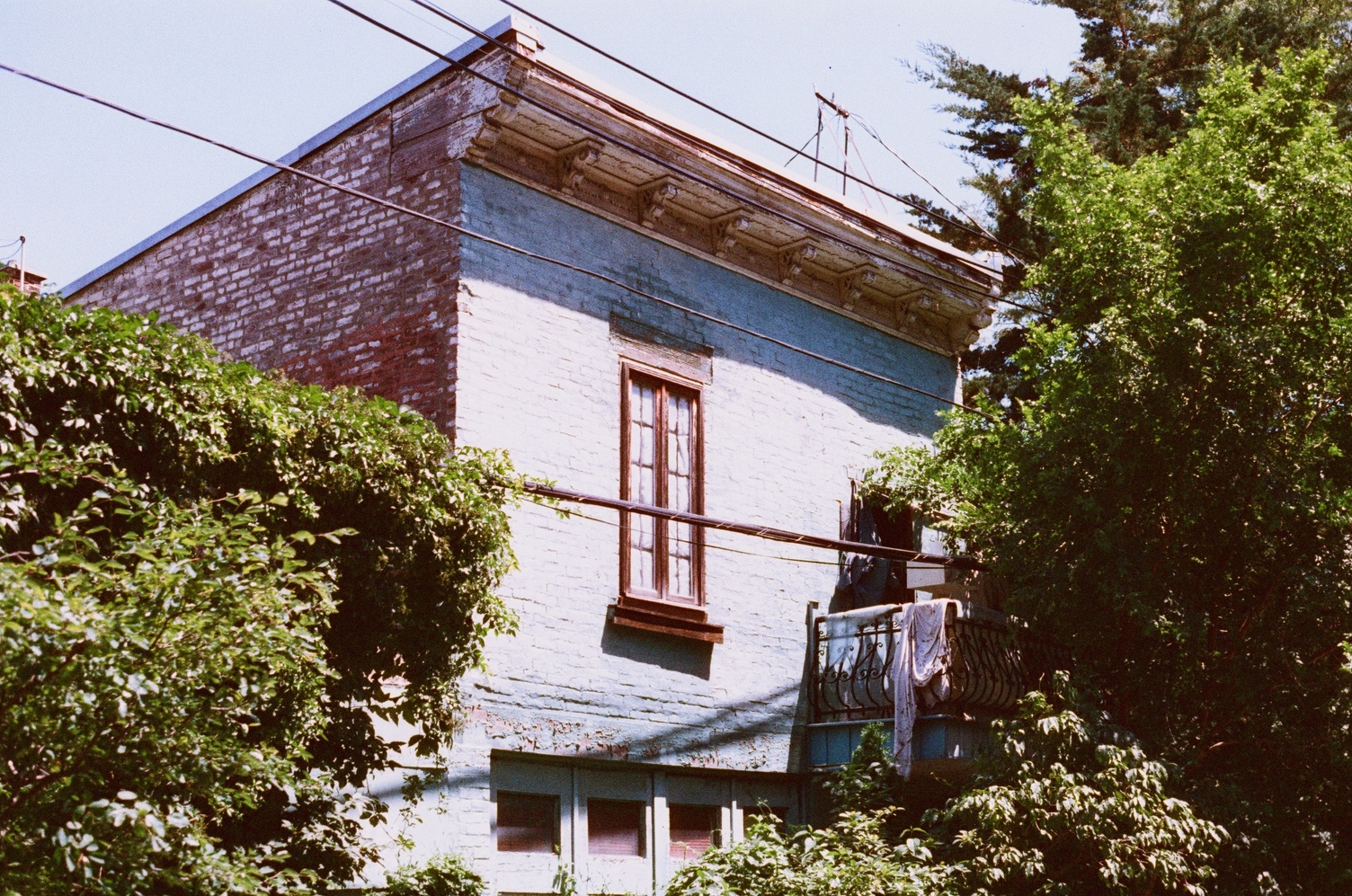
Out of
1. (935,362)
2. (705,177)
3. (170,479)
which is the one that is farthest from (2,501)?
(935,362)

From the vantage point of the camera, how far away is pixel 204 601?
6512mm

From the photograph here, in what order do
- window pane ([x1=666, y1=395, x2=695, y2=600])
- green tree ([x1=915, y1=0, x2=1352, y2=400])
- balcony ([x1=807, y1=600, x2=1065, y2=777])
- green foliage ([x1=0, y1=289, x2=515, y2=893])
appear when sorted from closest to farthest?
green foliage ([x1=0, y1=289, x2=515, y2=893]) < balcony ([x1=807, y1=600, x2=1065, y2=777]) < window pane ([x1=666, y1=395, x2=695, y2=600]) < green tree ([x1=915, y1=0, x2=1352, y2=400])

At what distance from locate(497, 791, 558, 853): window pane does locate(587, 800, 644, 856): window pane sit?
0.42 meters

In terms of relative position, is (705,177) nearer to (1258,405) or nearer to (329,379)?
(329,379)

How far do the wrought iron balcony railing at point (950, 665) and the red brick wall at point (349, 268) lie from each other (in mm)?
4792

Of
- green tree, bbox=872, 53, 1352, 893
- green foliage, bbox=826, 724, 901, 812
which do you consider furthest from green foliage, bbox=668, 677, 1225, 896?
green foliage, bbox=826, 724, 901, 812

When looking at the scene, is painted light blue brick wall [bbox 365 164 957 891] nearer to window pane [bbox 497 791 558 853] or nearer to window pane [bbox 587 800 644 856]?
window pane [bbox 497 791 558 853]

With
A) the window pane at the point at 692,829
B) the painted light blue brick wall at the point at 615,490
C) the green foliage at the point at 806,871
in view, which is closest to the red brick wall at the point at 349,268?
the painted light blue brick wall at the point at 615,490

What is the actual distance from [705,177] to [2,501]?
27.6 ft

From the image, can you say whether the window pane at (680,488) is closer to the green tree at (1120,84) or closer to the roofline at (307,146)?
the roofline at (307,146)

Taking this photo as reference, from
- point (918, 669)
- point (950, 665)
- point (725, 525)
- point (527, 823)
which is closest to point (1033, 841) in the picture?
point (950, 665)

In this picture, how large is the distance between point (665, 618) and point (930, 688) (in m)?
2.44

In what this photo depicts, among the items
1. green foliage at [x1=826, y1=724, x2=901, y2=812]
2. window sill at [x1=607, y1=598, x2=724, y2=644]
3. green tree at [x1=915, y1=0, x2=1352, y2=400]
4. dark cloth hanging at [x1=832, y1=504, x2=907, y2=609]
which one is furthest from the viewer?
green tree at [x1=915, y1=0, x2=1352, y2=400]

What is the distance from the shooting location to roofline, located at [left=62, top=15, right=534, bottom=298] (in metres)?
13.0
